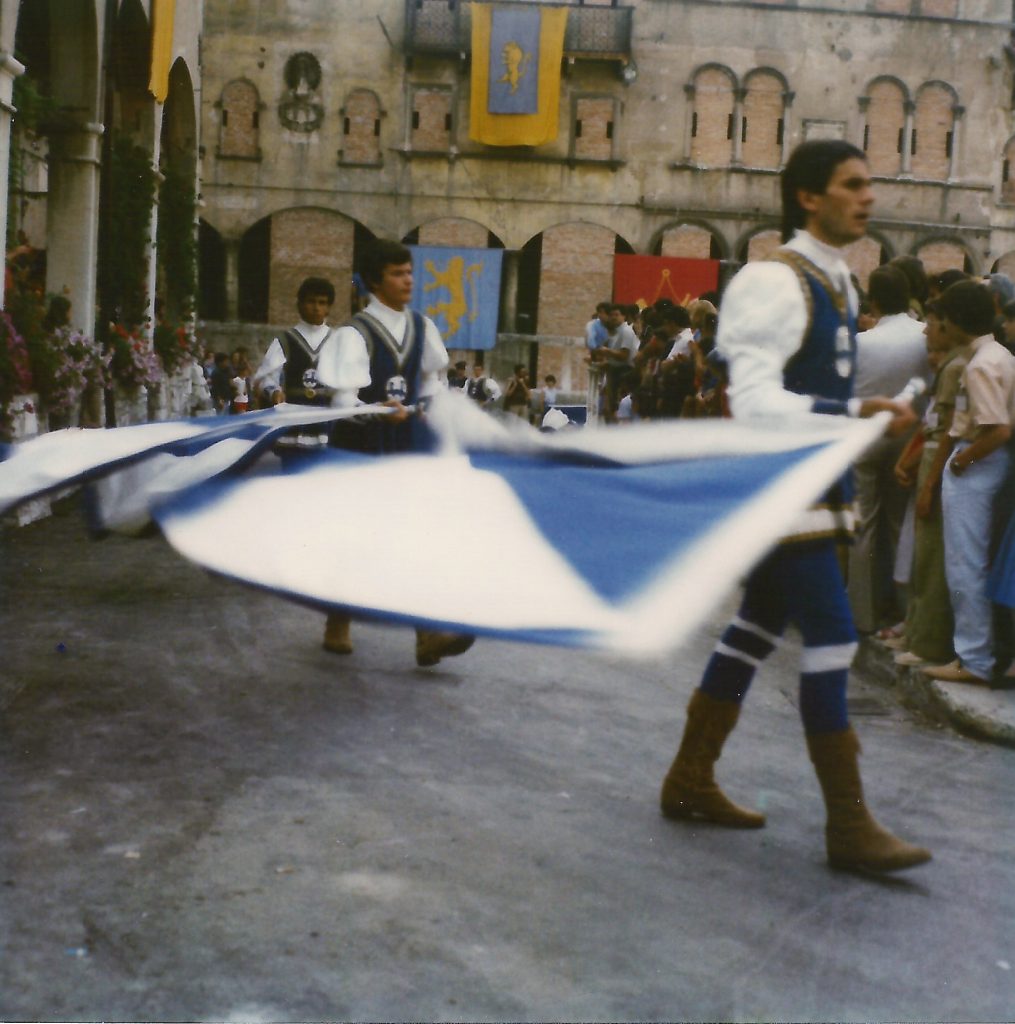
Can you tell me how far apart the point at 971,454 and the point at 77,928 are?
425 centimetres

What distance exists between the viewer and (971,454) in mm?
6305

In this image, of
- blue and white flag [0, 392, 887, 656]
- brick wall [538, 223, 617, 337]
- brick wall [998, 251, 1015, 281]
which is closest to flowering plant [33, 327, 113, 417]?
blue and white flag [0, 392, 887, 656]

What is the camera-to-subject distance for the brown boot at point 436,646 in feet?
19.7

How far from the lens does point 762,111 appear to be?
128ft

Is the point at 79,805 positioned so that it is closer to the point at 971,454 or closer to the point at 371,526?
the point at 371,526

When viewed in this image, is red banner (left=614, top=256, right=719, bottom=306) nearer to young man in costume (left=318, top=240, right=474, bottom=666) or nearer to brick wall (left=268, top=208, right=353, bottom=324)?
brick wall (left=268, top=208, right=353, bottom=324)

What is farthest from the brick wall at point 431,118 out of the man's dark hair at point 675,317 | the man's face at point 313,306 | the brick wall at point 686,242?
the man's face at point 313,306

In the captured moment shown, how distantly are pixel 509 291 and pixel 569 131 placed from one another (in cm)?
429

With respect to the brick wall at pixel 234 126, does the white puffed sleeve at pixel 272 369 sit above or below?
below

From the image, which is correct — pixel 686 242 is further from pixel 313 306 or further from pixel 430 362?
pixel 430 362

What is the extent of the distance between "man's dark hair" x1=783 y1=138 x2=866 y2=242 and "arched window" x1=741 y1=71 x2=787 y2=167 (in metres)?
36.1

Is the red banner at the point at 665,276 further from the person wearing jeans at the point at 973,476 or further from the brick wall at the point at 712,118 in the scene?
the person wearing jeans at the point at 973,476

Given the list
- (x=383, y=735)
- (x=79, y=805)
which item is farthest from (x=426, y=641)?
(x=79, y=805)

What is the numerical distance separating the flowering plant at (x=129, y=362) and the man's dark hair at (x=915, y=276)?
9.24 meters
